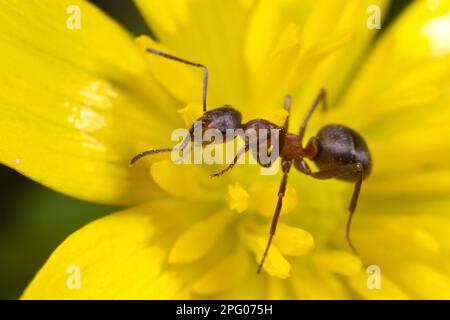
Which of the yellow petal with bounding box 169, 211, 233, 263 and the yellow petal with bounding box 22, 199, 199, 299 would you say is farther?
the yellow petal with bounding box 169, 211, 233, 263

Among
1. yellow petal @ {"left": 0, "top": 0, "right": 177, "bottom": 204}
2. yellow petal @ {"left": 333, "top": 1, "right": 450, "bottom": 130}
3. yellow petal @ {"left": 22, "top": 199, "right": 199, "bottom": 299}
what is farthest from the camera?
yellow petal @ {"left": 333, "top": 1, "right": 450, "bottom": 130}

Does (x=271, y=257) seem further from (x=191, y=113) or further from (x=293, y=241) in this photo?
(x=191, y=113)

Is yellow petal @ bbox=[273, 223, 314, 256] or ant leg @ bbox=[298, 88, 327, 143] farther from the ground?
ant leg @ bbox=[298, 88, 327, 143]

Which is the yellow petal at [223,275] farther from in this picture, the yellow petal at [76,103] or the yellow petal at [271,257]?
the yellow petal at [76,103]

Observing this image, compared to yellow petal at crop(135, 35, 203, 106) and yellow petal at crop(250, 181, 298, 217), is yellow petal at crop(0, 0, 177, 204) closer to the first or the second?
yellow petal at crop(135, 35, 203, 106)

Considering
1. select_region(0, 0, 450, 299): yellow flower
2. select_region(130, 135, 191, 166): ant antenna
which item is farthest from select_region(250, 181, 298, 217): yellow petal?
select_region(130, 135, 191, 166): ant antenna

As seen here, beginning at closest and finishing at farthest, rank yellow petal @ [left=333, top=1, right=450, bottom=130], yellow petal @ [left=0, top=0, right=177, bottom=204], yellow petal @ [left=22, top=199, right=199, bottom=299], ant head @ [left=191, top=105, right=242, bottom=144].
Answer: yellow petal @ [left=22, top=199, right=199, bottom=299] < yellow petal @ [left=0, top=0, right=177, bottom=204] < ant head @ [left=191, top=105, right=242, bottom=144] < yellow petal @ [left=333, top=1, right=450, bottom=130]

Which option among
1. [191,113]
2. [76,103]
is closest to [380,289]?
[191,113]

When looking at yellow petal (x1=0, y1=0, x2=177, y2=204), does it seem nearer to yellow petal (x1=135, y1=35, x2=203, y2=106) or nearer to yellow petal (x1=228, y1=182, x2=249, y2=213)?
yellow petal (x1=135, y1=35, x2=203, y2=106)

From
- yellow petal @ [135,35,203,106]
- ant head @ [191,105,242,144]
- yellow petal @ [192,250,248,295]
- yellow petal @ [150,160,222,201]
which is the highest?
yellow petal @ [135,35,203,106]
